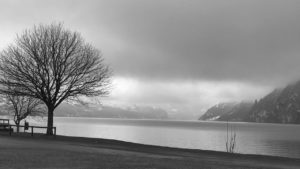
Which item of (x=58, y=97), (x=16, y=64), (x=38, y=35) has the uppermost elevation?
(x=38, y=35)

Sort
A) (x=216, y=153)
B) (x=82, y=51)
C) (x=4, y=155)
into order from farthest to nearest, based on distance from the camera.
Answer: (x=82, y=51) < (x=216, y=153) < (x=4, y=155)

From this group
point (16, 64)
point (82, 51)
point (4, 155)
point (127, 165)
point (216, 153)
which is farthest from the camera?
point (82, 51)

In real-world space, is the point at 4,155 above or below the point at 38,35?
below

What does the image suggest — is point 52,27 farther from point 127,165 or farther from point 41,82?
point 127,165

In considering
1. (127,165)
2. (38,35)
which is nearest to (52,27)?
(38,35)

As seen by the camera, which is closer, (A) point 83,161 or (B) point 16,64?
(A) point 83,161

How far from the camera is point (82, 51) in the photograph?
156 ft

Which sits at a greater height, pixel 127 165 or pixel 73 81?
pixel 73 81

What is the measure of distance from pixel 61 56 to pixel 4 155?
2455cm

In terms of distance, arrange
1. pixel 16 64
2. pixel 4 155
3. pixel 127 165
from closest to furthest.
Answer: pixel 127 165 < pixel 4 155 < pixel 16 64

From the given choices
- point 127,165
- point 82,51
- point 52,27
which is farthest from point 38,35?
point 127,165

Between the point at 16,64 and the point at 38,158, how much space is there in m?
25.1

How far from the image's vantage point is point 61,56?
151ft

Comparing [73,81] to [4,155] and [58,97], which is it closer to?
[58,97]
